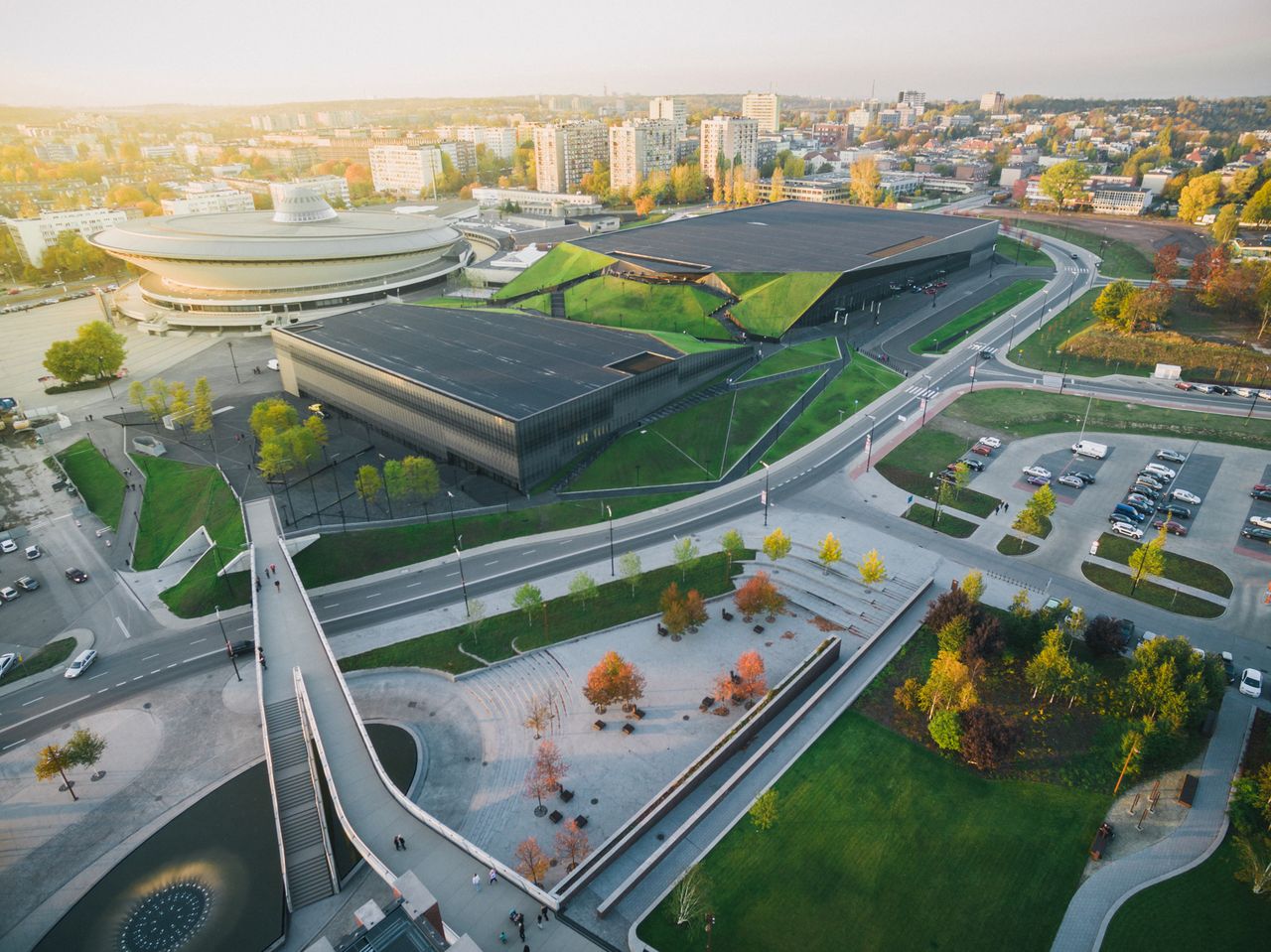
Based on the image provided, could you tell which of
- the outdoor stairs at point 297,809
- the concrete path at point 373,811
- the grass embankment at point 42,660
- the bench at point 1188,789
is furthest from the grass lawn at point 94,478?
the bench at point 1188,789

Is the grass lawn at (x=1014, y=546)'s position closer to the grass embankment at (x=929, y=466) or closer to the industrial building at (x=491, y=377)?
the grass embankment at (x=929, y=466)

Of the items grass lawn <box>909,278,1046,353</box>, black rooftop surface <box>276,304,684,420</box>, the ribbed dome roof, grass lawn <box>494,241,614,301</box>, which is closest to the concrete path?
black rooftop surface <box>276,304,684,420</box>

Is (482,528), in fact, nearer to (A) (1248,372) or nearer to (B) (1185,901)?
(B) (1185,901)

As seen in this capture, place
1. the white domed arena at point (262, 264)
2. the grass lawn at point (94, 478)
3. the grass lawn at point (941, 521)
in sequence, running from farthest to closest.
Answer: the white domed arena at point (262, 264) < the grass lawn at point (94, 478) < the grass lawn at point (941, 521)

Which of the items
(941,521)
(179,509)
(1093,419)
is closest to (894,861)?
(941,521)

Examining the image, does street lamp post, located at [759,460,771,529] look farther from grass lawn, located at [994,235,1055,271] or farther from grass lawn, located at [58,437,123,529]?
grass lawn, located at [994,235,1055,271]

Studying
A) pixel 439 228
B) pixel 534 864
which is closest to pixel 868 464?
pixel 534 864
